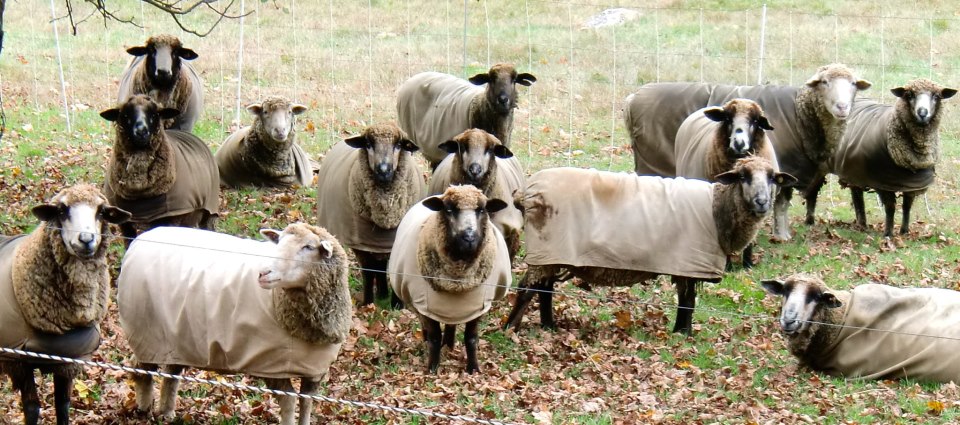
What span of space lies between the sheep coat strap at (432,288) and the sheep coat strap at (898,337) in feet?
9.33

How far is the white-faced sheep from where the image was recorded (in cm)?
1264

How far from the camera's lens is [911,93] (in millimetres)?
13656

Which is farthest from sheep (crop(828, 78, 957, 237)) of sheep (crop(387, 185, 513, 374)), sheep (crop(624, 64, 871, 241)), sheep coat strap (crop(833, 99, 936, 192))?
sheep (crop(387, 185, 513, 374))

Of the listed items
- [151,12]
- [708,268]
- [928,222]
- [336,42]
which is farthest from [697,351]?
[151,12]

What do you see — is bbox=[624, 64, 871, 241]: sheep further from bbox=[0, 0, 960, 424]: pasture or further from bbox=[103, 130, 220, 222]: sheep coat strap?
bbox=[103, 130, 220, 222]: sheep coat strap

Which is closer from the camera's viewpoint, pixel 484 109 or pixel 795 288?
pixel 795 288

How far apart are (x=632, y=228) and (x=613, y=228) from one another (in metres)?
0.18

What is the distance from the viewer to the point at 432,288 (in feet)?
30.1

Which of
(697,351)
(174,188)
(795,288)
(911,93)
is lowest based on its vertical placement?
(697,351)

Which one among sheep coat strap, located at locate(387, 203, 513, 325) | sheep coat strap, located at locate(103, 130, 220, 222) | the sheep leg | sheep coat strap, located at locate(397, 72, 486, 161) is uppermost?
sheep coat strap, located at locate(397, 72, 486, 161)

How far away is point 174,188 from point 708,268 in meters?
5.21

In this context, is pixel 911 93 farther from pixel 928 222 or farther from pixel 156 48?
pixel 156 48

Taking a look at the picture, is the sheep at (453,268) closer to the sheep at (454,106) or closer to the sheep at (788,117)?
the sheep at (454,106)

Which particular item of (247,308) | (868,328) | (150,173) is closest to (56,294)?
(247,308)
